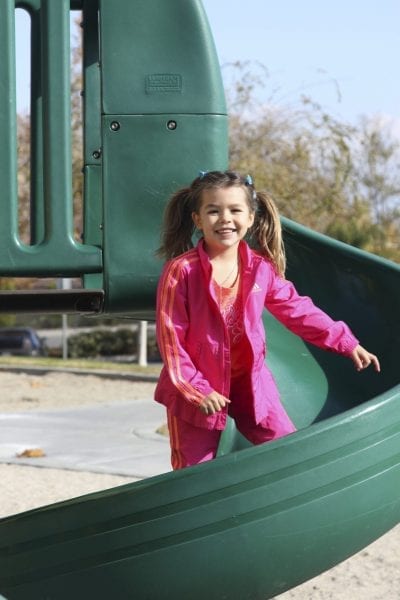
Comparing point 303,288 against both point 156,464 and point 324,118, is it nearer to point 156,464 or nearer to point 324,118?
point 156,464

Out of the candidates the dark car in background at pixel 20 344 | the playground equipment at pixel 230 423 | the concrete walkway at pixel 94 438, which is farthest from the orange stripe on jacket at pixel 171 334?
the dark car in background at pixel 20 344

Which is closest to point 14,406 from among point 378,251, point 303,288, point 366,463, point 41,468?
point 41,468

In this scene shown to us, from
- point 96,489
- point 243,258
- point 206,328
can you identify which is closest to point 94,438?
point 96,489

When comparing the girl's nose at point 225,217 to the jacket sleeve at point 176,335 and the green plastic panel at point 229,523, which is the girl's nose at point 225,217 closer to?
the jacket sleeve at point 176,335

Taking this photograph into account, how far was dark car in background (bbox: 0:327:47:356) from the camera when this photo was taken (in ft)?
86.7

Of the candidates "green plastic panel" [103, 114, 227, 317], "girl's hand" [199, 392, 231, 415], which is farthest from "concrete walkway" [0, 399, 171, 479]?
"girl's hand" [199, 392, 231, 415]

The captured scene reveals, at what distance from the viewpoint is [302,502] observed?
3.06 meters

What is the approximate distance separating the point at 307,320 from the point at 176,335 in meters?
0.44

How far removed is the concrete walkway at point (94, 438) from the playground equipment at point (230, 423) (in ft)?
8.28

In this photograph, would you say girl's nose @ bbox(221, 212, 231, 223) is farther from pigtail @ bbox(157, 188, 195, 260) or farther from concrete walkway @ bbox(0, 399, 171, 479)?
concrete walkway @ bbox(0, 399, 171, 479)

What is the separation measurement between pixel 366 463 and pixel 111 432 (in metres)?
6.14

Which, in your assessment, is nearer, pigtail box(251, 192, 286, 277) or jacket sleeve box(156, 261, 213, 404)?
jacket sleeve box(156, 261, 213, 404)

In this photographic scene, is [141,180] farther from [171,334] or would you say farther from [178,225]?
[171,334]

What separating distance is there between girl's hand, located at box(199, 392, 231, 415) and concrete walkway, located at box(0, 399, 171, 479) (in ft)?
11.7
